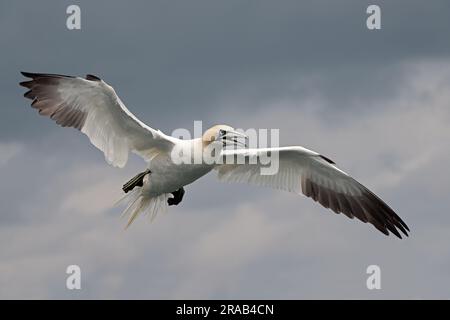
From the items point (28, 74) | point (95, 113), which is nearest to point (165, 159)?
point (95, 113)

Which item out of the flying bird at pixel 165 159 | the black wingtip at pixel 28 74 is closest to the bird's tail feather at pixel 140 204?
the flying bird at pixel 165 159

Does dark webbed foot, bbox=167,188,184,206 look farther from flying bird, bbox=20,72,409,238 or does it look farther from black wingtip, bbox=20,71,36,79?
black wingtip, bbox=20,71,36,79

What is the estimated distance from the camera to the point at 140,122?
22344 millimetres

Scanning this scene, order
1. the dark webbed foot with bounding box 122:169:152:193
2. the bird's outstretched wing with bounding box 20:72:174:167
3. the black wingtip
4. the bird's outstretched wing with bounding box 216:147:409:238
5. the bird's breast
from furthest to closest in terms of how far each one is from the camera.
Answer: the bird's outstretched wing with bounding box 216:147:409:238, the dark webbed foot with bounding box 122:169:152:193, the bird's breast, the black wingtip, the bird's outstretched wing with bounding box 20:72:174:167

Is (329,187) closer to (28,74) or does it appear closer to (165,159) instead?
(165,159)

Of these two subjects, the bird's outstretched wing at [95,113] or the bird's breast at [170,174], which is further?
the bird's breast at [170,174]

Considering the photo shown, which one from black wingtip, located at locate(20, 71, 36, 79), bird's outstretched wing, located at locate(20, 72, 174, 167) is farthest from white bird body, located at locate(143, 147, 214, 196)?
A: black wingtip, located at locate(20, 71, 36, 79)

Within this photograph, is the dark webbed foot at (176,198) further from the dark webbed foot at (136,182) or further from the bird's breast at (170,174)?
the dark webbed foot at (136,182)

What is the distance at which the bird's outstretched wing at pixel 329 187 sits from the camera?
24594 mm

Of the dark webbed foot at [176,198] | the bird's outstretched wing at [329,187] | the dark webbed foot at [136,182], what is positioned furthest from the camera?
the bird's outstretched wing at [329,187]

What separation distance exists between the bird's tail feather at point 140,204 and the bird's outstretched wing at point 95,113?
3.46 feet

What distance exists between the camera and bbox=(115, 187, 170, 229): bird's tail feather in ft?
77.8

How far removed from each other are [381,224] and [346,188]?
1.27 metres

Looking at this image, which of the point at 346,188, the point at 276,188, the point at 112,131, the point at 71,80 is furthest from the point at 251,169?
the point at 71,80
